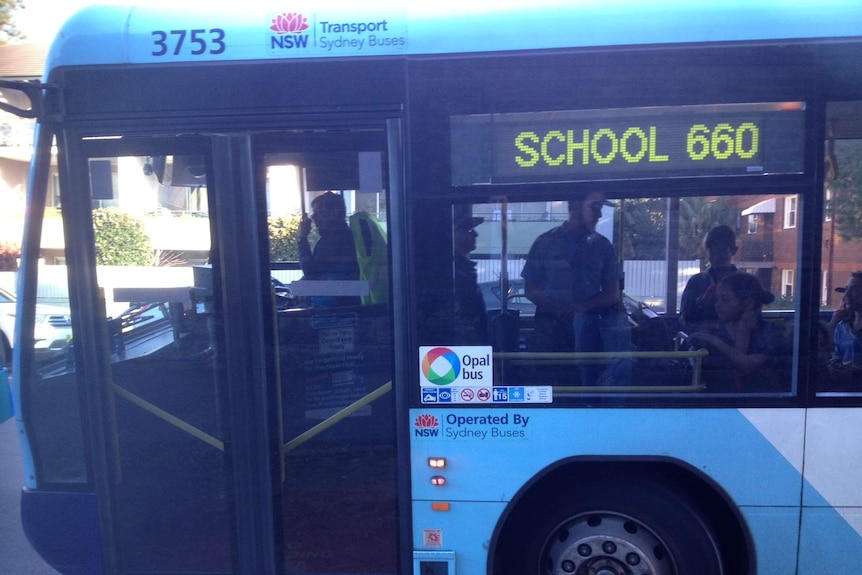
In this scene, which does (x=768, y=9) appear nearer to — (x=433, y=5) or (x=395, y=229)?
(x=433, y=5)

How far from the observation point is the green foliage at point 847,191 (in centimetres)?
297

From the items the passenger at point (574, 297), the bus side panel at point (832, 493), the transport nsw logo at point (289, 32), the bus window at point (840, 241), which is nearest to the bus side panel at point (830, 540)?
the bus side panel at point (832, 493)

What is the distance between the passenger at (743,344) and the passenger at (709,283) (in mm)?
29

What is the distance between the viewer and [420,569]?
3.24m

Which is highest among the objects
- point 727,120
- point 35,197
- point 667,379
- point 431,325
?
point 727,120

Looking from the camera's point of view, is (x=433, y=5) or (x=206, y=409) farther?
(x=206, y=409)

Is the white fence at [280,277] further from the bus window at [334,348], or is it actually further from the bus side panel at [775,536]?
the bus side panel at [775,536]

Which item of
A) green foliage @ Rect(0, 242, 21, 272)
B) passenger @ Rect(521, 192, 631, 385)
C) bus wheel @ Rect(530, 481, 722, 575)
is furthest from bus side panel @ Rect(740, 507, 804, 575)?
green foliage @ Rect(0, 242, 21, 272)

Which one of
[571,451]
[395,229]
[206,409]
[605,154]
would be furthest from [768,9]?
[206,409]

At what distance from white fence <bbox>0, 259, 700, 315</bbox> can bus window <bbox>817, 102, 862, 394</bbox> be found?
0.59 m

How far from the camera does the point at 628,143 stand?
3002 mm

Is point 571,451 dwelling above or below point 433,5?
below

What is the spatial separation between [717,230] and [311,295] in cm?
194

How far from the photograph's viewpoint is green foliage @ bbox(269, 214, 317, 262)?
3.37 meters
